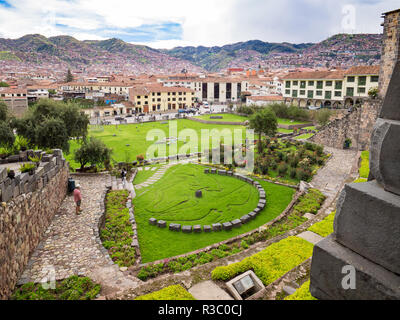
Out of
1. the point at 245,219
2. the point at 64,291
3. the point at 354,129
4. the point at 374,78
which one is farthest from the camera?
the point at 374,78

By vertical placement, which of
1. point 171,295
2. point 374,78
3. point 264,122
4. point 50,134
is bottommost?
point 171,295

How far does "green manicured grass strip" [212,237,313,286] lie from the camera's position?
6.74m

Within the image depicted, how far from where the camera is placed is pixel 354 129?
26953 mm

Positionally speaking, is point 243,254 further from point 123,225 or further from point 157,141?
point 157,141

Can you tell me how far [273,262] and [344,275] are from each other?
4.75 meters

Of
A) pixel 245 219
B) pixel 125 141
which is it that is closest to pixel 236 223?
pixel 245 219

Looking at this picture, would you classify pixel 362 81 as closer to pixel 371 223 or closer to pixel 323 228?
pixel 323 228

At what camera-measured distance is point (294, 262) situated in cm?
730

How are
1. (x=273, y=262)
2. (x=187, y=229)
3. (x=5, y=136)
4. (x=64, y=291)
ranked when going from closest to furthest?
(x=273, y=262) → (x=64, y=291) → (x=187, y=229) → (x=5, y=136)

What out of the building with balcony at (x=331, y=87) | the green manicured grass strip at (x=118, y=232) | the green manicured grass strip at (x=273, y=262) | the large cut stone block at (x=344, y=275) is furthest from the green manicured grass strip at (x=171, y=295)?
the building with balcony at (x=331, y=87)

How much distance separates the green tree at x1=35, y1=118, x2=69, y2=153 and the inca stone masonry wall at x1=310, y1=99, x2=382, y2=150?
25415mm

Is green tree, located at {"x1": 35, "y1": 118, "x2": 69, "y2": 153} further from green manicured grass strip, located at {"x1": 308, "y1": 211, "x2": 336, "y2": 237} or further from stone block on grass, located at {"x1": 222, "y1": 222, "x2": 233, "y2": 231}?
green manicured grass strip, located at {"x1": 308, "y1": 211, "x2": 336, "y2": 237}

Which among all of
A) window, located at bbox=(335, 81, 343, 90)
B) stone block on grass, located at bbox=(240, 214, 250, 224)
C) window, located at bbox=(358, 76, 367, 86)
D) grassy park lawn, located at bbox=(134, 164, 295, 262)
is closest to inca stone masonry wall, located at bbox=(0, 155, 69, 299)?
grassy park lawn, located at bbox=(134, 164, 295, 262)
